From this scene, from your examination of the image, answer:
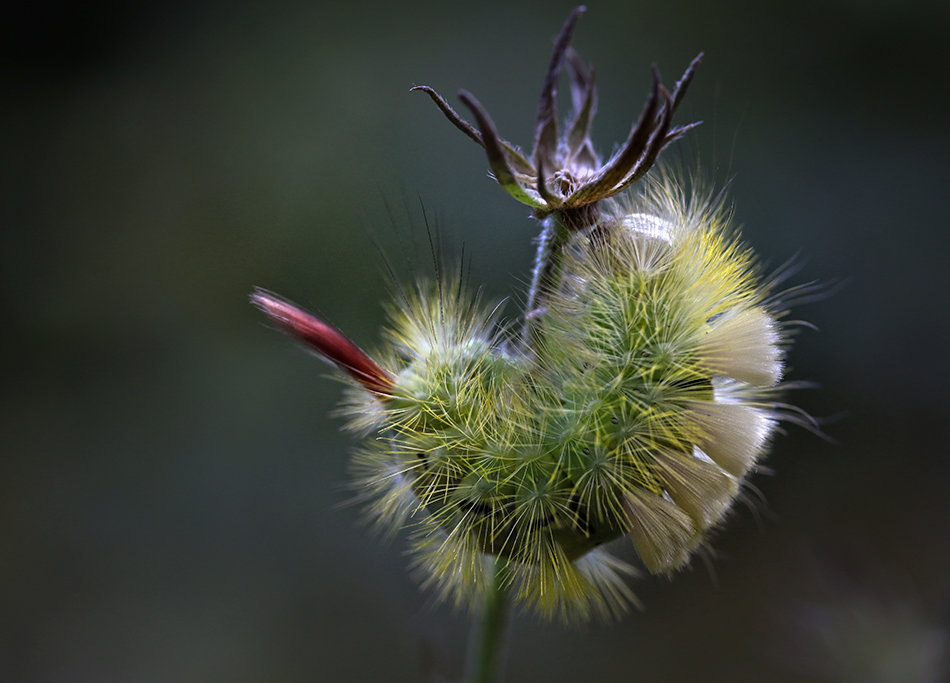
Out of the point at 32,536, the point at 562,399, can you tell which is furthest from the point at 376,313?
the point at 562,399

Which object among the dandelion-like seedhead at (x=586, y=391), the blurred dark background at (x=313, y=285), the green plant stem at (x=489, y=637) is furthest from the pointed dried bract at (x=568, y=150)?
the blurred dark background at (x=313, y=285)

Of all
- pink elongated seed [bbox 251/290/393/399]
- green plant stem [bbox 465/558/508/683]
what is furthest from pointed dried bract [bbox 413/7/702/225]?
green plant stem [bbox 465/558/508/683]

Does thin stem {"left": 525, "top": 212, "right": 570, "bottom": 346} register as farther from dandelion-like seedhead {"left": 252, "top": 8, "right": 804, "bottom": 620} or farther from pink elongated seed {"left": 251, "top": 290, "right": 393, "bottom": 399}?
pink elongated seed {"left": 251, "top": 290, "right": 393, "bottom": 399}

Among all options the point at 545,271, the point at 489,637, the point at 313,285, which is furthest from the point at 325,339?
the point at 313,285

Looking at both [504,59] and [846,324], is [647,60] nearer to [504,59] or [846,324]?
[504,59]

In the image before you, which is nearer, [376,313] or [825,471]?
[376,313]
